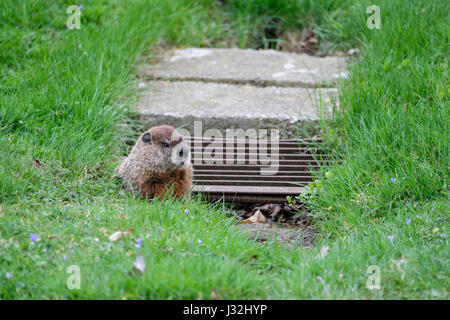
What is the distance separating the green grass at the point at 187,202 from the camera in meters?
2.85

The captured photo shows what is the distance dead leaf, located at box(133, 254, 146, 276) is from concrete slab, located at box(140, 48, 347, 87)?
10.8ft

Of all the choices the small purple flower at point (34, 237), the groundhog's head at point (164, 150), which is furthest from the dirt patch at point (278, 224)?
the small purple flower at point (34, 237)

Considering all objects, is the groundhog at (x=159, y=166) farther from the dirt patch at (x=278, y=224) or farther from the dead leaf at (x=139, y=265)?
the dead leaf at (x=139, y=265)

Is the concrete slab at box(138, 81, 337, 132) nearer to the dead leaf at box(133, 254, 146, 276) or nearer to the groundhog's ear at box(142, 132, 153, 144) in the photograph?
the groundhog's ear at box(142, 132, 153, 144)

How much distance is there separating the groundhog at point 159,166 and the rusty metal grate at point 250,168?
18cm

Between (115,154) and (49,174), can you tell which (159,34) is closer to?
(115,154)

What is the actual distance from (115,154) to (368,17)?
316 centimetres

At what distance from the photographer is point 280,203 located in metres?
4.32

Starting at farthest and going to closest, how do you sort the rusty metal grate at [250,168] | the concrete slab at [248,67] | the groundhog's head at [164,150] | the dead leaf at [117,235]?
the concrete slab at [248,67] → the rusty metal grate at [250,168] → the groundhog's head at [164,150] → the dead leaf at [117,235]

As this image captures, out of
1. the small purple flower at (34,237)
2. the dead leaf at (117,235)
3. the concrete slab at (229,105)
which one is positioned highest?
the concrete slab at (229,105)

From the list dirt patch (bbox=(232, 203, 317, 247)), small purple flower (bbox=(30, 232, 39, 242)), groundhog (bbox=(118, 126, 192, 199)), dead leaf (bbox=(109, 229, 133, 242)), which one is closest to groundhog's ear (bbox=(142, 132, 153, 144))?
groundhog (bbox=(118, 126, 192, 199))

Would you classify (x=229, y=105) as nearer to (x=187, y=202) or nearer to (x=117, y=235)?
(x=187, y=202)

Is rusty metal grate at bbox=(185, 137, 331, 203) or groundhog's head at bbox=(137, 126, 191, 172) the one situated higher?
groundhog's head at bbox=(137, 126, 191, 172)

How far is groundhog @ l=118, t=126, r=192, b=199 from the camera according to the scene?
161 inches
